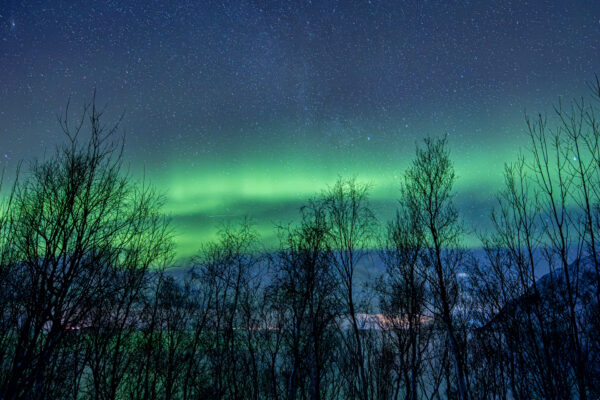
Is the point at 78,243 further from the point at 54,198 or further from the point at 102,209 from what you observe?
the point at 54,198

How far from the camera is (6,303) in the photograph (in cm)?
566

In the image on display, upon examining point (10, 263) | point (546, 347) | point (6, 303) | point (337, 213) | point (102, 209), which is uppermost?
point (337, 213)

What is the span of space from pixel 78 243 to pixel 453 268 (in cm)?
1457

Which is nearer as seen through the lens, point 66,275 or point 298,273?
point 66,275

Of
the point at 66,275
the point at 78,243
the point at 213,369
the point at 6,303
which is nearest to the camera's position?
the point at 66,275

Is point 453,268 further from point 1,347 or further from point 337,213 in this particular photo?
point 1,347

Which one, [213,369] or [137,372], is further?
[213,369]

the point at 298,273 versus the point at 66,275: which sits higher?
the point at 298,273

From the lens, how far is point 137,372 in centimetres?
2088

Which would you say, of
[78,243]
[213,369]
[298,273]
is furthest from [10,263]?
[213,369]

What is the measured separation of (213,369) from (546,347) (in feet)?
84.4

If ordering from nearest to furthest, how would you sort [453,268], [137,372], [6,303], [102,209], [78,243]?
1. [78,243]
2. [102,209]
3. [6,303]
4. [453,268]
5. [137,372]

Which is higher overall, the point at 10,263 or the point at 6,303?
the point at 10,263

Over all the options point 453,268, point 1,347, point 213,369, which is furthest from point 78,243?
point 213,369
